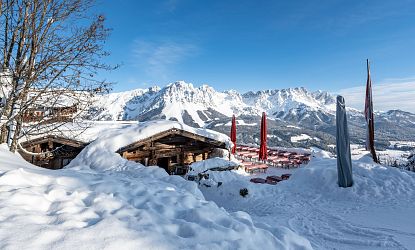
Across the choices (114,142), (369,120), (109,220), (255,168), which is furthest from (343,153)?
(114,142)

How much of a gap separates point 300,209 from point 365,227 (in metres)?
2.39

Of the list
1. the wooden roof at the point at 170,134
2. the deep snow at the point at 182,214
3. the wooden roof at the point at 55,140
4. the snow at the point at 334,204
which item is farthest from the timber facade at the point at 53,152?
the snow at the point at 334,204

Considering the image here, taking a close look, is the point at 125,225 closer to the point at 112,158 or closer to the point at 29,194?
the point at 29,194

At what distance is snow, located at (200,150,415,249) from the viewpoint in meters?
6.73

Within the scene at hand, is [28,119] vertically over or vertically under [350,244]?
over

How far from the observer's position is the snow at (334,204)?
22.1 ft

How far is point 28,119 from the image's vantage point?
21.6 ft

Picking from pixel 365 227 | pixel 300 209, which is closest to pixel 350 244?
pixel 365 227

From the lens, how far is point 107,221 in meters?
3.36

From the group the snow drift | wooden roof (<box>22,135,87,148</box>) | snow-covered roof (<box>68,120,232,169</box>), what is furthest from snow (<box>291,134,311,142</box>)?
the snow drift

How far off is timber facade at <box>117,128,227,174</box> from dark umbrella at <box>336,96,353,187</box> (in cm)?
698

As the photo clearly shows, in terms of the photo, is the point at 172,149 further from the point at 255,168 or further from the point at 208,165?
the point at 255,168

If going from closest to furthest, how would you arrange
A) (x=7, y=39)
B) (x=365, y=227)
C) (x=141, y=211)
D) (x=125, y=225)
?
1. (x=125, y=225)
2. (x=141, y=211)
3. (x=7, y=39)
4. (x=365, y=227)

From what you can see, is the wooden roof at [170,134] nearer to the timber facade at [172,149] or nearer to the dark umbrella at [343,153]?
the timber facade at [172,149]
